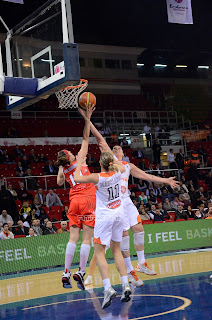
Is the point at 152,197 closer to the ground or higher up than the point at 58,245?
higher up

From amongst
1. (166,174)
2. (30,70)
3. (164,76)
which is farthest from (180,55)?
(30,70)

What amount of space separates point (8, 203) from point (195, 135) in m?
15.3

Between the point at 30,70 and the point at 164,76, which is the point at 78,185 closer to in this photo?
the point at 30,70

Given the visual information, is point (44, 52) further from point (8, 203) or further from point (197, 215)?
point (197, 215)

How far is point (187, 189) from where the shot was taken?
22.9 metres

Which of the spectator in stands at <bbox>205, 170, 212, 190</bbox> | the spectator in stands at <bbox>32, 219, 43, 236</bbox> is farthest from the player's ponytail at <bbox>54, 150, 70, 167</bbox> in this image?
the spectator in stands at <bbox>205, 170, 212, 190</bbox>

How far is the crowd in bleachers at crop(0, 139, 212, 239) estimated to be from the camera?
16538 millimetres

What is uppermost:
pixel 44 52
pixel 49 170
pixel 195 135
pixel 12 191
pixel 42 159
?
pixel 44 52

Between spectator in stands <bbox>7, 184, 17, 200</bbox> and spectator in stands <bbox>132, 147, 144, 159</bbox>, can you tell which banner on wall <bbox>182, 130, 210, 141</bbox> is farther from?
spectator in stands <bbox>7, 184, 17, 200</bbox>

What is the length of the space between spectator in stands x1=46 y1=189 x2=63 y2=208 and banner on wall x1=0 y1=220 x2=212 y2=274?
3851 mm

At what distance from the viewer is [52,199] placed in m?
19.0

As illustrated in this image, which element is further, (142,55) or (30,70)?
(142,55)

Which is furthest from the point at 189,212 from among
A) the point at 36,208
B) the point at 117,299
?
the point at 117,299

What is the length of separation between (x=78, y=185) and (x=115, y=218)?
71.4 inches
